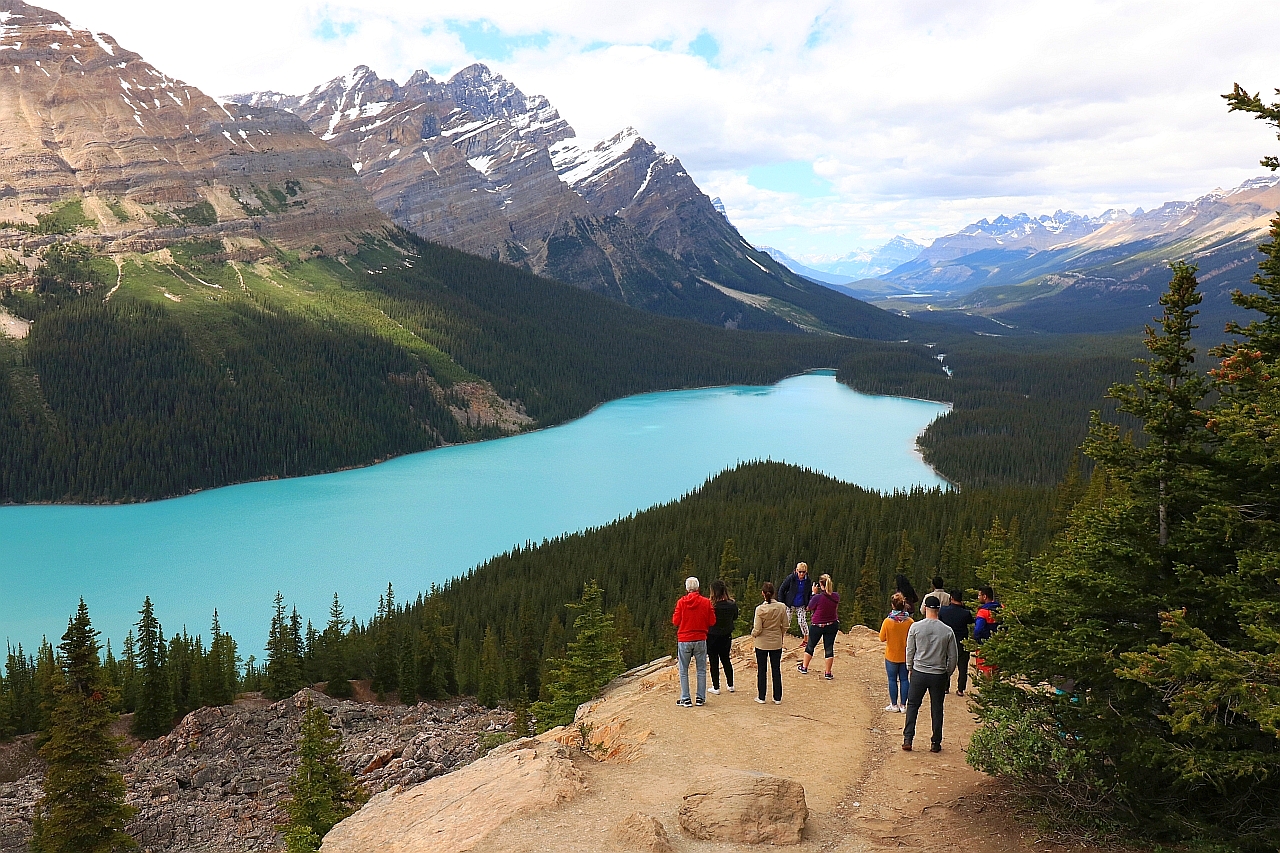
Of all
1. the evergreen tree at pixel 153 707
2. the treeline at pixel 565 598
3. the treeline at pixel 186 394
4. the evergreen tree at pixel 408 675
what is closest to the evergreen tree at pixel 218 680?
the treeline at pixel 565 598

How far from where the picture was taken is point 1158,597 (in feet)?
44.0

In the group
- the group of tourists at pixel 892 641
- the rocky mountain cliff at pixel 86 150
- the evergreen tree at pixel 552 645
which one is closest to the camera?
the group of tourists at pixel 892 641

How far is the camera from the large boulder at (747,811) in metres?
14.2

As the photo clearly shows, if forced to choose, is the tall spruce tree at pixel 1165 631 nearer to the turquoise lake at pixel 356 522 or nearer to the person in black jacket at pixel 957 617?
the person in black jacket at pixel 957 617

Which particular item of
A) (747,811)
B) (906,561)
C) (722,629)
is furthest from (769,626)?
(906,561)

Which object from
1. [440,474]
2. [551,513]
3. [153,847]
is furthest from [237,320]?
[153,847]

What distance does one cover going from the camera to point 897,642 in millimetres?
20250

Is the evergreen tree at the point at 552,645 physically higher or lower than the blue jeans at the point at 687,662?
lower

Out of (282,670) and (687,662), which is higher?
(687,662)

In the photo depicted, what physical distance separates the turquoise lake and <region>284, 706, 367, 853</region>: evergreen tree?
41876mm

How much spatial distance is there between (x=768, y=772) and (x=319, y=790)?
15.6 meters

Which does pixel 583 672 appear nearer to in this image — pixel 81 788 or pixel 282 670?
pixel 81 788

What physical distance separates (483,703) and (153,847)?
59.8 feet

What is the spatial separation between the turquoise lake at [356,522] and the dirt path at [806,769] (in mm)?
54357
